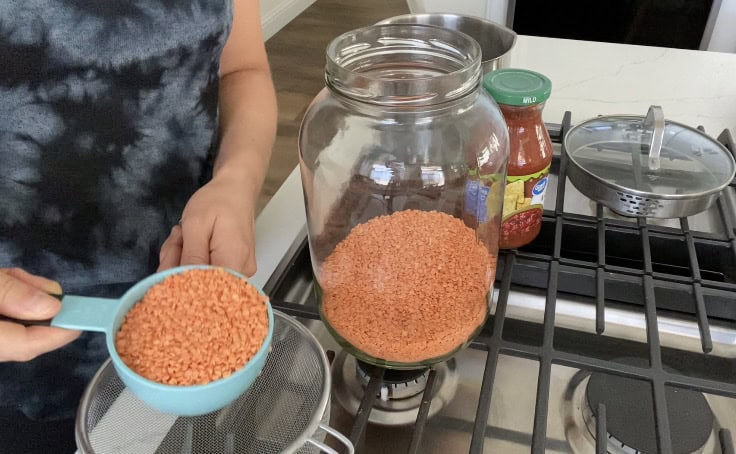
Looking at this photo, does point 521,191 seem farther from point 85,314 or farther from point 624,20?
point 624,20

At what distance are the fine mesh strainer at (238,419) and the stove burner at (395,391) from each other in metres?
0.06

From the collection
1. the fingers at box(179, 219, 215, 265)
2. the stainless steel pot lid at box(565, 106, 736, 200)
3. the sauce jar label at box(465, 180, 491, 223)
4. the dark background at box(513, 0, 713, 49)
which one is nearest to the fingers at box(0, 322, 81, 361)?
the fingers at box(179, 219, 215, 265)

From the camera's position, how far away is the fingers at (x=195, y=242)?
0.58m

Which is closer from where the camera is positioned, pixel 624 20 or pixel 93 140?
pixel 93 140

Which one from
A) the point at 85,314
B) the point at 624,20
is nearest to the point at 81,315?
the point at 85,314

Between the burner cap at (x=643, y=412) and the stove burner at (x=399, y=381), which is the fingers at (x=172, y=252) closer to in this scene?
the stove burner at (x=399, y=381)

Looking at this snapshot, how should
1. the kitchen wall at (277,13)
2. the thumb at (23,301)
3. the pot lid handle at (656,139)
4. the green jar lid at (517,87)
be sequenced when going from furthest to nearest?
the kitchen wall at (277,13) → the pot lid handle at (656,139) → the green jar lid at (517,87) → the thumb at (23,301)

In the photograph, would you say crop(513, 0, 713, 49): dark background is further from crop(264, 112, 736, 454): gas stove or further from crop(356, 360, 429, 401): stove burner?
crop(356, 360, 429, 401): stove burner

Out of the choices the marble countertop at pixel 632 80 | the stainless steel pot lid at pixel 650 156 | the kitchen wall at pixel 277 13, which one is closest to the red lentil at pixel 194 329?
the stainless steel pot lid at pixel 650 156

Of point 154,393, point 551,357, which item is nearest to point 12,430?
point 154,393

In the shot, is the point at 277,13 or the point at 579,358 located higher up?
the point at 579,358

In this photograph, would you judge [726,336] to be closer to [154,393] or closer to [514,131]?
[514,131]

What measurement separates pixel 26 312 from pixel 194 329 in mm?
111

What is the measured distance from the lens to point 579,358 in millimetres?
549
